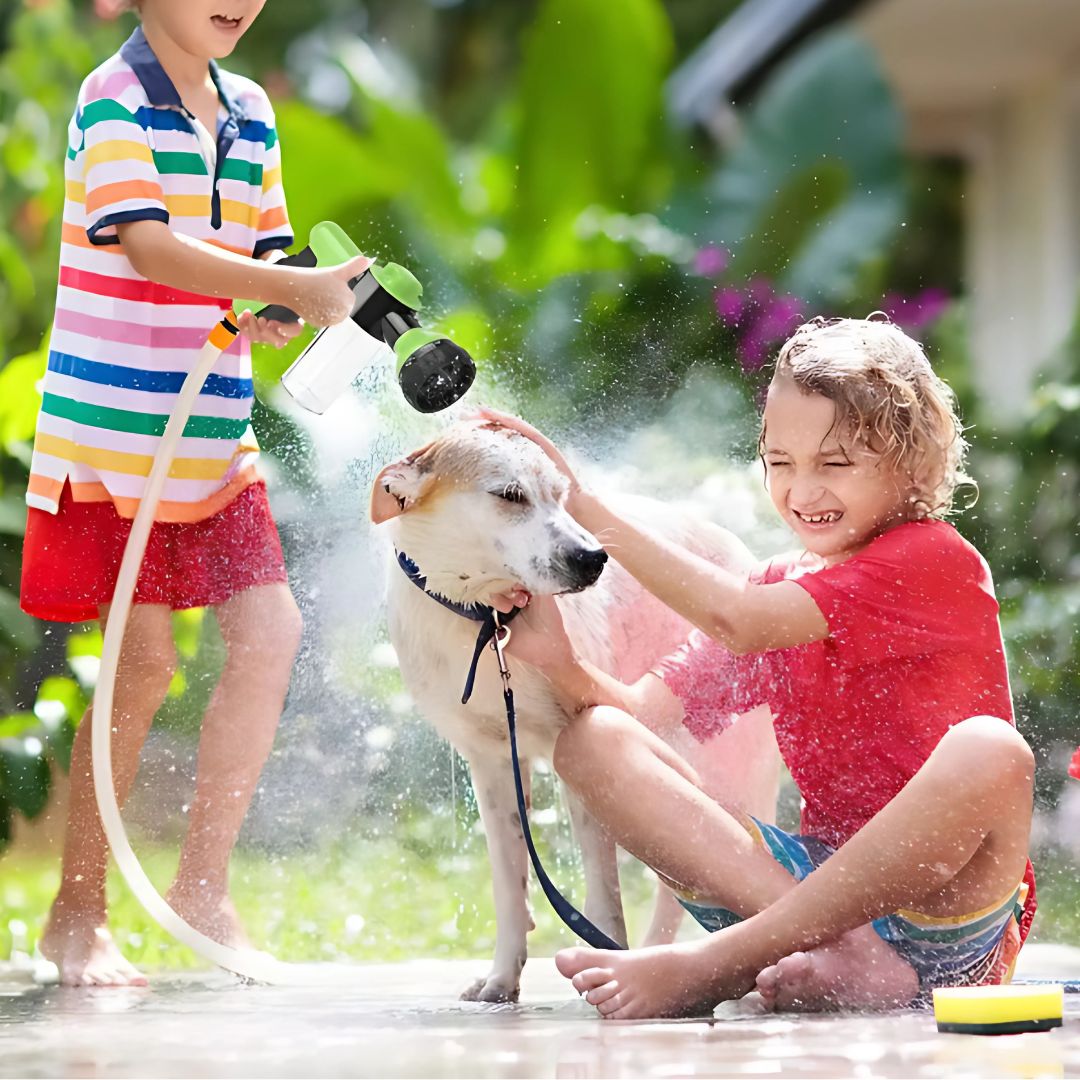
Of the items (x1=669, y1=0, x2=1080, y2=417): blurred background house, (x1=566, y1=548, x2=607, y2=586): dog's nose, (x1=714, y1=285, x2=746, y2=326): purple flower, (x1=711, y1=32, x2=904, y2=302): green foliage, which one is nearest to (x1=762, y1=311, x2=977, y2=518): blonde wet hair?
(x1=566, y1=548, x2=607, y2=586): dog's nose

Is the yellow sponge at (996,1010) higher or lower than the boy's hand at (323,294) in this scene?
lower

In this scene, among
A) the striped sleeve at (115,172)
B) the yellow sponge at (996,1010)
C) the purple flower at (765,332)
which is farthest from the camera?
the purple flower at (765,332)

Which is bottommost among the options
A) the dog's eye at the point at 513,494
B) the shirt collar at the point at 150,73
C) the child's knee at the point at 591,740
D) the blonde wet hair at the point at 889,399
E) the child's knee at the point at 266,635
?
the child's knee at the point at 591,740

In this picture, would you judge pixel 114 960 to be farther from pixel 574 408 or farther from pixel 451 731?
pixel 574 408

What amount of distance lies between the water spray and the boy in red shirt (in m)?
0.24

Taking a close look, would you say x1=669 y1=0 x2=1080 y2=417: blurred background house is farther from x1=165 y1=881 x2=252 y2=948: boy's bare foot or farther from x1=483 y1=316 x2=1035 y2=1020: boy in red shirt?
x1=165 y1=881 x2=252 y2=948: boy's bare foot

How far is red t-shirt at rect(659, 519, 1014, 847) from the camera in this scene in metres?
2.67

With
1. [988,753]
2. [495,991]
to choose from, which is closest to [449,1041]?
[495,991]

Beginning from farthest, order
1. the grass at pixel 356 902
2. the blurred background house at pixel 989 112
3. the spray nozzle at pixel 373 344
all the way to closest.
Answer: the blurred background house at pixel 989 112, the grass at pixel 356 902, the spray nozzle at pixel 373 344

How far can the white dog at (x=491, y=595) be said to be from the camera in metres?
2.77

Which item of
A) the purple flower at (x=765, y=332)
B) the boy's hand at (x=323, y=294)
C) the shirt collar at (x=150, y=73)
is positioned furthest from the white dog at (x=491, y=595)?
the purple flower at (x=765, y=332)

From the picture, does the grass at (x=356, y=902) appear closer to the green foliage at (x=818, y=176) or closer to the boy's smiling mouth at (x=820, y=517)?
the boy's smiling mouth at (x=820, y=517)

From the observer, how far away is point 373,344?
2.95 metres

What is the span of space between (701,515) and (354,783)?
0.93 metres
